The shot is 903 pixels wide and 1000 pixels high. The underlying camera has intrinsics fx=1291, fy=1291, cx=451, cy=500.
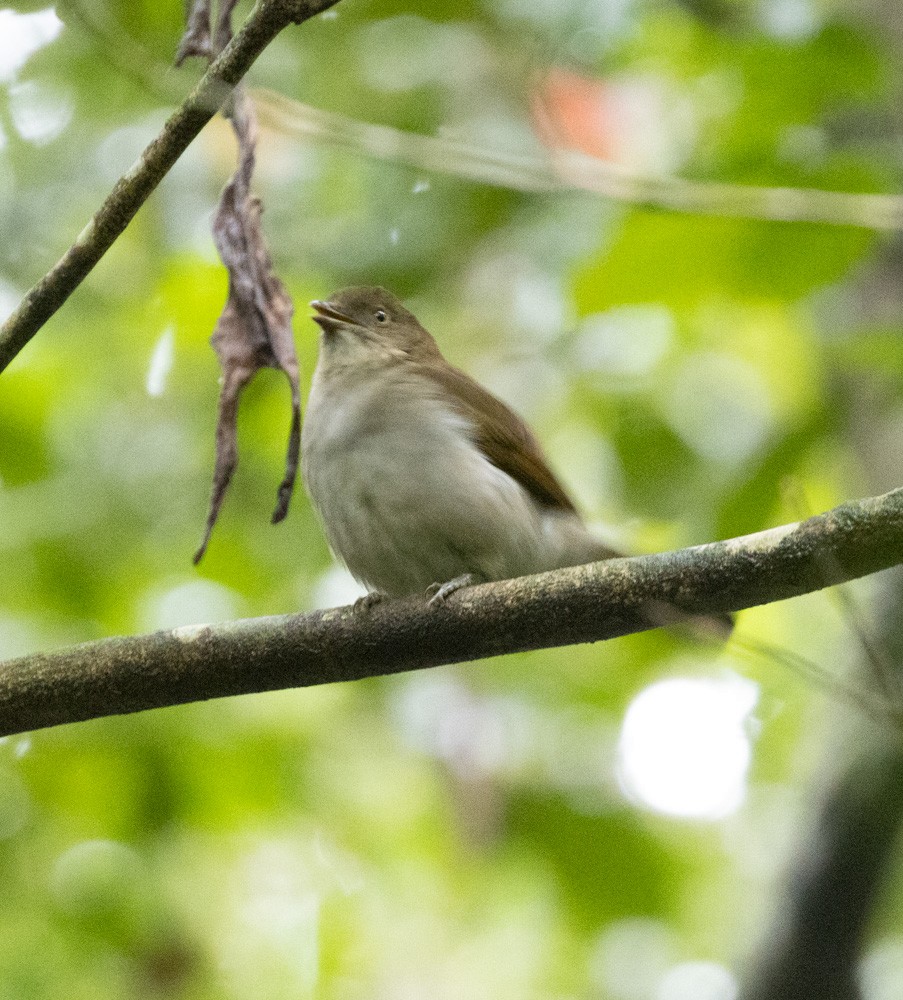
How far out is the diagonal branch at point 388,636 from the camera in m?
2.64

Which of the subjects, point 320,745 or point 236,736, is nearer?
point 236,736

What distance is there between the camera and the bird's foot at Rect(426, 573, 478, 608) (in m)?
2.96

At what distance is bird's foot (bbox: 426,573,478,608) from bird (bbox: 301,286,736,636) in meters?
0.02

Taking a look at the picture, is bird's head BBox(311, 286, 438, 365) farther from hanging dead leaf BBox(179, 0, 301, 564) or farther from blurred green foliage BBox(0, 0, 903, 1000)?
hanging dead leaf BBox(179, 0, 301, 564)

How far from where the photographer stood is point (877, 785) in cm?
372

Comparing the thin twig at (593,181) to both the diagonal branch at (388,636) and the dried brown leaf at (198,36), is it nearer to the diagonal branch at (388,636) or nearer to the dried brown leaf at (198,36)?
the dried brown leaf at (198,36)

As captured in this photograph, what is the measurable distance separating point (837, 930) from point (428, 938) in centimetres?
364

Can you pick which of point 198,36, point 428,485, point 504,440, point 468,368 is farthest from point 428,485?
point 468,368

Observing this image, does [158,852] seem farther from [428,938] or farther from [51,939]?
[428,938]

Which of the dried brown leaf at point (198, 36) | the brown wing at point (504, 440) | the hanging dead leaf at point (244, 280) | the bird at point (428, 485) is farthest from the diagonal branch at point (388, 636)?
the brown wing at point (504, 440)

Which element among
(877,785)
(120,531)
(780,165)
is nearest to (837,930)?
(877,785)

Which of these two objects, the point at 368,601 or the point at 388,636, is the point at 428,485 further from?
the point at 388,636

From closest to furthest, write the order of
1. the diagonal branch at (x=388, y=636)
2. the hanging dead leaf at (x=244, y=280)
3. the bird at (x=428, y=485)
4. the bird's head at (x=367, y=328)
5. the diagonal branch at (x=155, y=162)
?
the diagonal branch at (x=155, y=162)
the diagonal branch at (x=388, y=636)
the hanging dead leaf at (x=244, y=280)
the bird at (x=428, y=485)
the bird's head at (x=367, y=328)

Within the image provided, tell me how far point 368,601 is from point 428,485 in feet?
2.89
